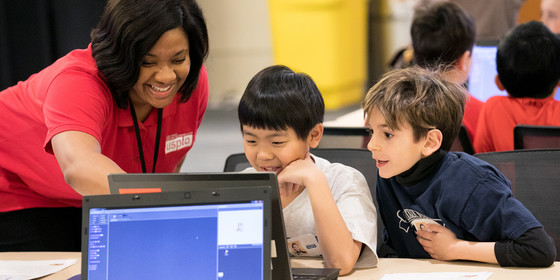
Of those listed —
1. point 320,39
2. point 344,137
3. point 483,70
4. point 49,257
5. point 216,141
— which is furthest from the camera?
point 320,39

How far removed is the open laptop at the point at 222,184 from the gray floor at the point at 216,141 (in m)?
3.82

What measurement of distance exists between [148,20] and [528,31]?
1.71 m

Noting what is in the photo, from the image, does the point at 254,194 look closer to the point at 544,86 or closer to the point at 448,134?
the point at 448,134

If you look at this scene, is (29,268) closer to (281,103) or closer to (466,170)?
(281,103)

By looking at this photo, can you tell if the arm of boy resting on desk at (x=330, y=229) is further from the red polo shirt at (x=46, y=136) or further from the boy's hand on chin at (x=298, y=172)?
the red polo shirt at (x=46, y=136)

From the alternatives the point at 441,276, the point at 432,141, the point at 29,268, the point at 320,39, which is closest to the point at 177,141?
the point at 29,268

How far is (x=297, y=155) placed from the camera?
187cm

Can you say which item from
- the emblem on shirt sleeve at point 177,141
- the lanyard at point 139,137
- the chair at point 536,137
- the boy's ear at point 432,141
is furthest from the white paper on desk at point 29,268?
the chair at point 536,137

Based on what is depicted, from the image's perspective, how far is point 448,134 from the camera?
178 cm

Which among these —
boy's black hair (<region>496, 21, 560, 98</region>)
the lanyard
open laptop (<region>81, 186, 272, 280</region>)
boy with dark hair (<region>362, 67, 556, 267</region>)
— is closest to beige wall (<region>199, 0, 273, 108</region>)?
boy's black hair (<region>496, 21, 560, 98</region>)

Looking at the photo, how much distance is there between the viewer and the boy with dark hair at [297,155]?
1740 mm

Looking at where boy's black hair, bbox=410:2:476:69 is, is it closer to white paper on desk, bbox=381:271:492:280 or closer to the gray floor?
white paper on desk, bbox=381:271:492:280

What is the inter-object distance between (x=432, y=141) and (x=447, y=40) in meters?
1.52

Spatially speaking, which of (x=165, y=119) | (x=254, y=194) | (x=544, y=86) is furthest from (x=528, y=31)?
(x=254, y=194)
